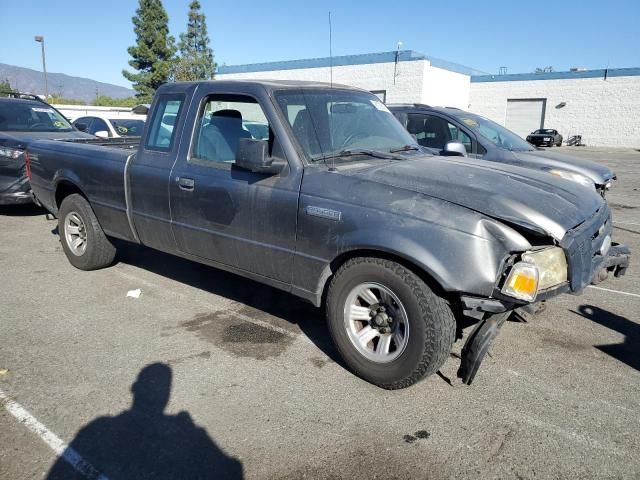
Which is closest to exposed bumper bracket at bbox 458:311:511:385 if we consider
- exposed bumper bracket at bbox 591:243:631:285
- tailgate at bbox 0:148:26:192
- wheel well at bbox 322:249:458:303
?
wheel well at bbox 322:249:458:303

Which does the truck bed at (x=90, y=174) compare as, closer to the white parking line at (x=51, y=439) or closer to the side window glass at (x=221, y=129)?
the side window glass at (x=221, y=129)

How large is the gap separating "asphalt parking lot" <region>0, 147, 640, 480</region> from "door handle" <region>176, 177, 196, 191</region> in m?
1.16

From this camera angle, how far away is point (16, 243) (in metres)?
7.02

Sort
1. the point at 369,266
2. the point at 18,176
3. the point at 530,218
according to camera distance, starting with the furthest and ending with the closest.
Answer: the point at 18,176
the point at 369,266
the point at 530,218

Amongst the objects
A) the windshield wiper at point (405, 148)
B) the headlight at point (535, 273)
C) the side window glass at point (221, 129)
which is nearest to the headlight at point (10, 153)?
the side window glass at point (221, 129)

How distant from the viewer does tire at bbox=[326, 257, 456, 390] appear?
122 inches

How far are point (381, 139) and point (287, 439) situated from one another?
257cm

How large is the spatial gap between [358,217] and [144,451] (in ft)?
6.03

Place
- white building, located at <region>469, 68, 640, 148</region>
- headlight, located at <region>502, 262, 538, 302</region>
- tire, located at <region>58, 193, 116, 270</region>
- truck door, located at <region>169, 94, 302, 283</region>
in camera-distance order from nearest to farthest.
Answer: headlight, located at <region>502, 262, 538, 302</region> < truck door, located at <region>169, 94, 302, 283</region> < tire, located at <region>58, 193, 116, 270</region> < white building, located at <region>469, 68, 640, 148</region>

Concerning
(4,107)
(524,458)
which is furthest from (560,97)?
(524,458)

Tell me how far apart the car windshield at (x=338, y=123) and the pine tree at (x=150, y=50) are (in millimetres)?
43925

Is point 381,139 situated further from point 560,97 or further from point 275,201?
point 560,97

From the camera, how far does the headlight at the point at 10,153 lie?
8.12 m

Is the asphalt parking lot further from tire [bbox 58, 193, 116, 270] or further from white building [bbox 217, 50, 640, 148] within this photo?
white building [bbox 217, 50, 640, 148]
